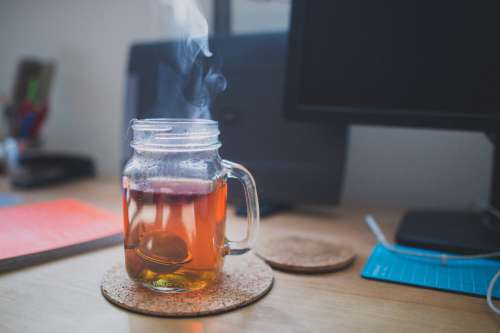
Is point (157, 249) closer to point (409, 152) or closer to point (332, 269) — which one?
point (332, 269)

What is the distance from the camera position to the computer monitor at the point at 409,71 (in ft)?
2.21

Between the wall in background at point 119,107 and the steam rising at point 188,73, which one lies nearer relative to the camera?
the steam rising at point 188,73

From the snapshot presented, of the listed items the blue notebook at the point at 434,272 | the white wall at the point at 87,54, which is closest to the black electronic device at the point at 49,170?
the white wall at the point at 87,54

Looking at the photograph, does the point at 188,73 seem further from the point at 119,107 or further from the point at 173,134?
the point at 119,107

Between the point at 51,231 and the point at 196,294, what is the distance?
299 mm

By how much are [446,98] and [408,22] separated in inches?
5.1

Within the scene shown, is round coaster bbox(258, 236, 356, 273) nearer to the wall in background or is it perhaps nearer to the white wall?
the wall in background

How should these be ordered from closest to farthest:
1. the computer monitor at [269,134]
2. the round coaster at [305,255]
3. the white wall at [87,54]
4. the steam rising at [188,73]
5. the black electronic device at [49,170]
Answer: the round coaster at [305,255], the steam rising at [188,73], the computer monitor at [269,134], the black electronic device at [49,170], the white wall at [87,54]

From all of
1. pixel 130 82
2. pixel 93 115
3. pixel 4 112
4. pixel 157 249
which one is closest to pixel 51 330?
pixel 157 249

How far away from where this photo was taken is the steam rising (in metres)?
0.70

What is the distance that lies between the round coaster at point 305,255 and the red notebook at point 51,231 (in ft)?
0.74

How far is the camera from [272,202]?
90 cm

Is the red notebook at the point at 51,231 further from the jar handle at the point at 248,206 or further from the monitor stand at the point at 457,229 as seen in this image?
the monitor stand at the point at 457,229

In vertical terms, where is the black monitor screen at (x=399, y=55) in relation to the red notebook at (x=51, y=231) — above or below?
above
